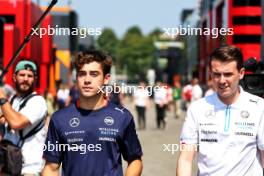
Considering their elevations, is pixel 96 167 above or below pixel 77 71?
below

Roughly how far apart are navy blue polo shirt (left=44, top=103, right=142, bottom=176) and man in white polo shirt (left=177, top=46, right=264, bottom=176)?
1.41 feet

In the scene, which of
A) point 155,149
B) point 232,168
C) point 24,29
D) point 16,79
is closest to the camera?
point 232,168

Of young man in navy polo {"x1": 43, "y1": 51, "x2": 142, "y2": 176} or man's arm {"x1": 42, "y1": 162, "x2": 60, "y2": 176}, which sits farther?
man's arm {"x1": 42, "y1": 162, "x2": 60, "y2": 176}

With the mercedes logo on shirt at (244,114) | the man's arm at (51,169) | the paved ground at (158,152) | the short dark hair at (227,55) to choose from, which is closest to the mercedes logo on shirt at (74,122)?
the man's arm at (51,169)

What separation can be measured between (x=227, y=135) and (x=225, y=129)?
4 cm

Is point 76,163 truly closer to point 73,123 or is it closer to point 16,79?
point 73,123

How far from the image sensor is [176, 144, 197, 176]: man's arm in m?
5.66

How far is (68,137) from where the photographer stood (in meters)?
5.69

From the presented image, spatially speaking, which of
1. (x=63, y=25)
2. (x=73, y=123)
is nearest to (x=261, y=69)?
Result: (x=73, y=123)

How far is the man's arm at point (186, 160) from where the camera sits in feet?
18.6

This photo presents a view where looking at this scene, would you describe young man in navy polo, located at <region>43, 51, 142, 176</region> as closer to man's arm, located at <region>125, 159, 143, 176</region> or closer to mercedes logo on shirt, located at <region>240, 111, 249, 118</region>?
man's arm, located at <region>125, 159, 143, 176</region>

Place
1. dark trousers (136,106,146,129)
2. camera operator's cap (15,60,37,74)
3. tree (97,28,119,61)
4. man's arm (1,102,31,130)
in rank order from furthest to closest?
dark trousers (136,106,146,129) < tree (97,28,119,61) < camera operator's cap (15,60,37,74) < man's arm (1,102,31,130)

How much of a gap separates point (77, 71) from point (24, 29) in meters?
18.3

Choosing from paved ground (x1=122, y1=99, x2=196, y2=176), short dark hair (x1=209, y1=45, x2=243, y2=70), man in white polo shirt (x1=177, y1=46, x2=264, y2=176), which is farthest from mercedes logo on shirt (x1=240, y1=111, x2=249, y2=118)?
paved ground (x1=122, y1=99, x2=196, y2=176)
